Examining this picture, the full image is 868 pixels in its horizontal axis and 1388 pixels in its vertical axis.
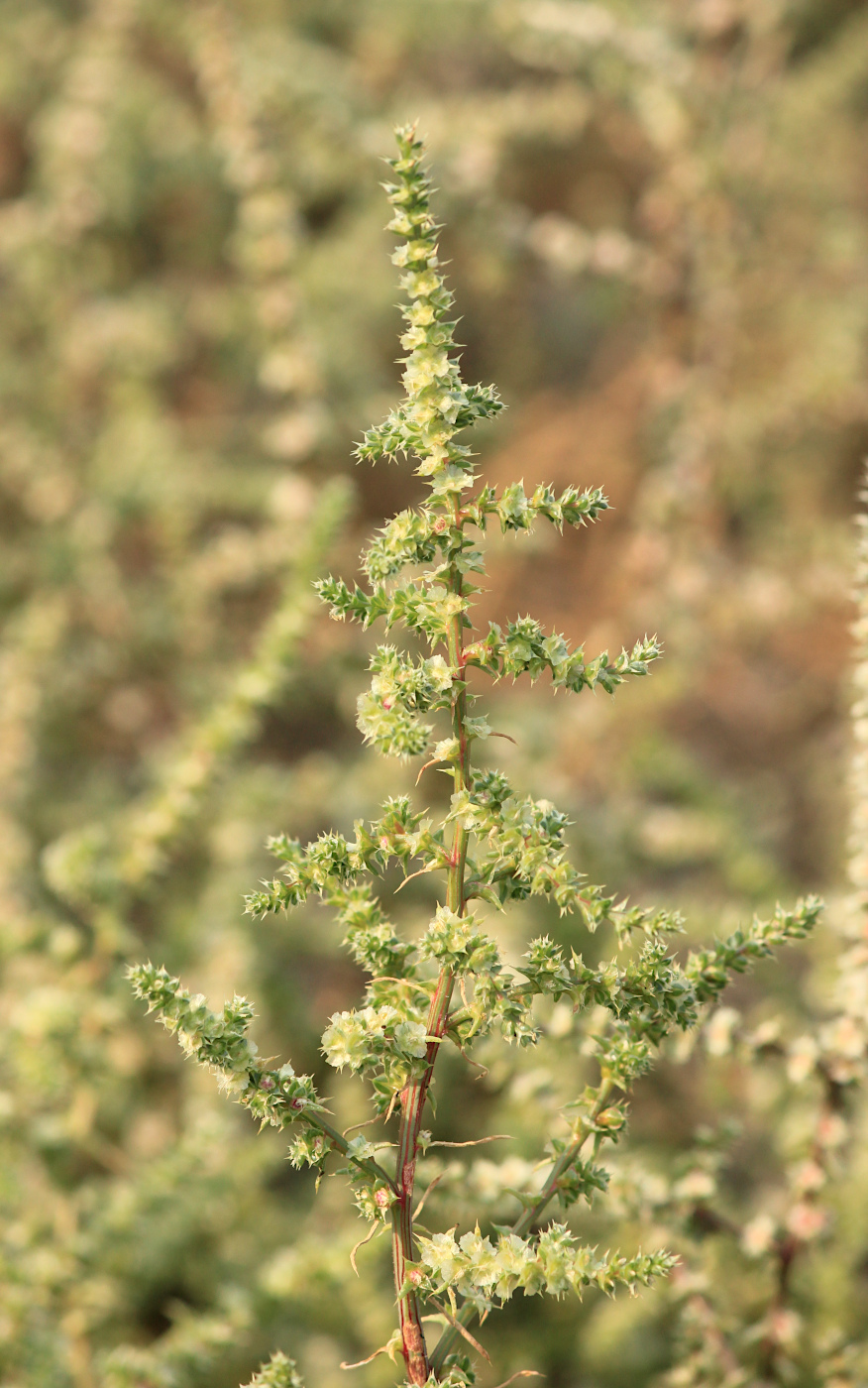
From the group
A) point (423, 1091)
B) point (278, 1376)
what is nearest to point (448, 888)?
point (423, 1091)

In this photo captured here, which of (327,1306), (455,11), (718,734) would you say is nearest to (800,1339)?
(327,1306)

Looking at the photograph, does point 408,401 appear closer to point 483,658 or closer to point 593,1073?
point 483,658

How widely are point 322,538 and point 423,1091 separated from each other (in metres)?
0.54

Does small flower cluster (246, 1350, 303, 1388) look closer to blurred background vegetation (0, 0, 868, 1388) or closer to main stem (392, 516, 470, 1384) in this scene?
main stem (392, 516, 470, 1384)

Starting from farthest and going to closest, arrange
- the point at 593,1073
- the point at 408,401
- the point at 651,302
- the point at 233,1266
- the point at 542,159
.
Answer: the point at 542,159
the point at 651,302
the point at 593,1073
the point at 233,1266
the point at 408,401

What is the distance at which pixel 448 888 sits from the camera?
53cm

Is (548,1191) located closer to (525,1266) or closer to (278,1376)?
(525,1266)

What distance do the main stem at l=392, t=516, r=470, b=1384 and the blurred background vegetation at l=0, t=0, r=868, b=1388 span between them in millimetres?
344

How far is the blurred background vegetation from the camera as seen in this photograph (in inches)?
43.1

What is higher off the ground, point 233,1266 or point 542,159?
point 542,159

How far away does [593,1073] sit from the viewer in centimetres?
164

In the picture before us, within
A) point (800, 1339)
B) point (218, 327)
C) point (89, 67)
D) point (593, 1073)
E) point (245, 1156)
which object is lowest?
point (800, 1339)

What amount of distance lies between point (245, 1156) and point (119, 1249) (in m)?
0.17

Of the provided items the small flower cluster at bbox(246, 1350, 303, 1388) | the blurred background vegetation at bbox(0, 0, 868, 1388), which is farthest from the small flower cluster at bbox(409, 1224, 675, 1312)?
the blurred background vegetation at bbox(0, 0, 868, 1388)
